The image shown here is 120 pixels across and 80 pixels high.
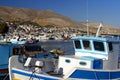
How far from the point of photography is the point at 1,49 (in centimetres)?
2439

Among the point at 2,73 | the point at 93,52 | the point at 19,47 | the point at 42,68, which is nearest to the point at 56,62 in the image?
the point at 42,68

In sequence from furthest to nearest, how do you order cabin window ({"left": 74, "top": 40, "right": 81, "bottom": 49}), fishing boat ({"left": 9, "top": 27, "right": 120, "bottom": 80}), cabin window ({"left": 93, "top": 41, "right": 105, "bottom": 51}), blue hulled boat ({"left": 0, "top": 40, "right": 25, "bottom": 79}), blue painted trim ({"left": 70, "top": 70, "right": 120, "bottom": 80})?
blue hulled boat ({"left": 0, "top": 40, "right": 25, "bottom": 79}), cabin window ({"left": 74, "top": 40, "right": 81, "bottom": 49}), cabin window ({"left": 93, "top": 41, "right": 105, "bottom": 51}), fishing boat ({"left": 9, "top": 27, "right": 120, "bottom": 80}), blue painted trim ({"left": 70, "top": 70, "right": 120, "bottom": 80})

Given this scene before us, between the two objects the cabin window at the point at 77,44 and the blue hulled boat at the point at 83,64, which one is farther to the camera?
the cabin window at the point at 77,44

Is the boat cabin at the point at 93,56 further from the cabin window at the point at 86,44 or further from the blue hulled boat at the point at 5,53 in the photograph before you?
the blue hulled boat at the point at 5,53

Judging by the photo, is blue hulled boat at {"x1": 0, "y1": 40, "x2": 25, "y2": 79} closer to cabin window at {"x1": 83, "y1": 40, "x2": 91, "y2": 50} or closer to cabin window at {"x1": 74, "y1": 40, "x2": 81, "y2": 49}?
cabin window at {"x1": 74, "y1": 40, "x2": 81, "y2": 49}

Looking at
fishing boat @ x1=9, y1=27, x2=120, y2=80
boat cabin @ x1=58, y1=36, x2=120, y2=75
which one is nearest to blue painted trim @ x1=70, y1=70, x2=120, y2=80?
fishing boat @ x1=9, y1=27, x2=120, y2=80

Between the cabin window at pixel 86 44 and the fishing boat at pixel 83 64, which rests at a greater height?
the cabin window at pixel 86 44

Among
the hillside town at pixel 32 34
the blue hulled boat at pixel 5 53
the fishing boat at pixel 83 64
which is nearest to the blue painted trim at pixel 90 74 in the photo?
the fishing boat at pixel 83 64

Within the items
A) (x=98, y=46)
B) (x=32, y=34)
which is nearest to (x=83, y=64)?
(x=98, y=46)

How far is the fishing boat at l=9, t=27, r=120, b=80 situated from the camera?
16.7 meters

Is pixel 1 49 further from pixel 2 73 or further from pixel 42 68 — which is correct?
pixel 42 68

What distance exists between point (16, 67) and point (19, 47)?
27.8 feet

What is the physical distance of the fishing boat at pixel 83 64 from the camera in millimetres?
16688

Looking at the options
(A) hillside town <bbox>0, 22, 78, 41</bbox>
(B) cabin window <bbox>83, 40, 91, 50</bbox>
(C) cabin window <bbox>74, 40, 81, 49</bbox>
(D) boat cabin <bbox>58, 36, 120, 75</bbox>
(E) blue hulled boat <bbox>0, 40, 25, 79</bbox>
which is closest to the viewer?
(D) boat cabin <bbox>58, 36, 120, 75</bbox>
